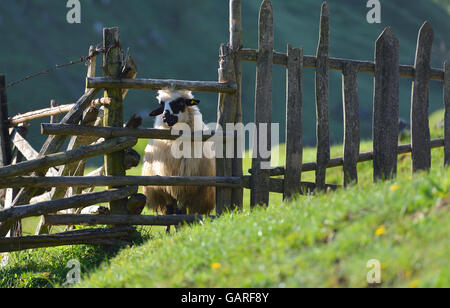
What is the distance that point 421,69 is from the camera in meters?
9.83

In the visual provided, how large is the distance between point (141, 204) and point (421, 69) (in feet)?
17.5

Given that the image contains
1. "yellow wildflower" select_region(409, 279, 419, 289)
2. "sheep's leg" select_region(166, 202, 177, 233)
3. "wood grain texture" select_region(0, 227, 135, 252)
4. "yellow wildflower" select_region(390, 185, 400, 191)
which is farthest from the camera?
"sheep's leg" select_region(166, 202, 177, 233)

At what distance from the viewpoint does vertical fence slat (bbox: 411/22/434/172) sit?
9.78m

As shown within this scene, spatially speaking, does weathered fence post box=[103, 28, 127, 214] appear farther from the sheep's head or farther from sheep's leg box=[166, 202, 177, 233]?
sheep's leg box=[166, 202, 177, 233]

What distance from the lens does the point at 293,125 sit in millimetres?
8234

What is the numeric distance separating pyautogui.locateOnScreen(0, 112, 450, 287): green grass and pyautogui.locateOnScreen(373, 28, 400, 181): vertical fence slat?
353cm

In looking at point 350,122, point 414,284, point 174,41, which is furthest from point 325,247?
point 174,41

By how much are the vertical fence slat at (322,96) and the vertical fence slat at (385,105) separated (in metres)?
0.99

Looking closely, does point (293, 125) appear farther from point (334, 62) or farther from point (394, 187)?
point (394, 187)

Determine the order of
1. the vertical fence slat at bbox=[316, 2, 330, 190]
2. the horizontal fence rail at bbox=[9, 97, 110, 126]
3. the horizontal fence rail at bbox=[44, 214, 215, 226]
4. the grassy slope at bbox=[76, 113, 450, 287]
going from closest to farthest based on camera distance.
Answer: the grassy slope at bbox=[76, 113, 450, 287]
the horizontal fence rail at bbox=[44, 214, 215, 226]
the horizontal fence rail at bbox=[9, 97, 110, 126]
the vertical fence slat at bbox=[316, 2, 330, 190]

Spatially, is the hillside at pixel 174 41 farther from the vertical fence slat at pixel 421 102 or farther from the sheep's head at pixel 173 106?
the sheep's head at pixel 173 106

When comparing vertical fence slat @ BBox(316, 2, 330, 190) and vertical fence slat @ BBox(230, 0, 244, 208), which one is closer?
vertical fence slat @ BBox(230, 0, 244, 208)

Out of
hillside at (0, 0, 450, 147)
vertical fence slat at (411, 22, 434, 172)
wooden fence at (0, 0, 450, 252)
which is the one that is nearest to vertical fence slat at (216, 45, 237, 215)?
wooden fence at (0, 0, 450, 252)
